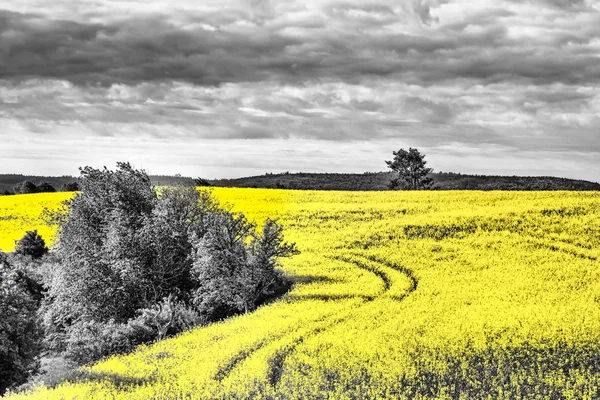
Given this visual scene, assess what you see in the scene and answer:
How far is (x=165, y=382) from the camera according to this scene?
935 inches

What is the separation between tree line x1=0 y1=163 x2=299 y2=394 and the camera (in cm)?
3366

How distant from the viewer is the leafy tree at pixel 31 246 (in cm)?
5212

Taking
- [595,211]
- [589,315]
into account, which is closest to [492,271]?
[589,315]

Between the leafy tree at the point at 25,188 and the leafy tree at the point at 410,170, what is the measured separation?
5187cm

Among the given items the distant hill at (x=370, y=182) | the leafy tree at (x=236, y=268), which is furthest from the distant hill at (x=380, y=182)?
the leafy tree at (x=236, y=268)

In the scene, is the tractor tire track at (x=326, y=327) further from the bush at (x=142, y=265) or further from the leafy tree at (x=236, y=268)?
the bush at (x=142, y=265)

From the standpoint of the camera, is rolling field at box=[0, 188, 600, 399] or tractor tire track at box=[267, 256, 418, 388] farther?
tractor tire track at box=[267, 256, 418, 388]

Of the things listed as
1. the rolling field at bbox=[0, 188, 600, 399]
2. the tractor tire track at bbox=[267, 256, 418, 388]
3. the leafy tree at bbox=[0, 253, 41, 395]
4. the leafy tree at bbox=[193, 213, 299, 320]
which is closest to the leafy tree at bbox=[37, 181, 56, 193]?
the leafy tree at bbox=[0, 253, 41, 395]

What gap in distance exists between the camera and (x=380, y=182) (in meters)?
72.2

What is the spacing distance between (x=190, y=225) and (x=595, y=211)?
25620mm

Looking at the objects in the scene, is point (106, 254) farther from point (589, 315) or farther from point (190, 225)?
point (589, 315)

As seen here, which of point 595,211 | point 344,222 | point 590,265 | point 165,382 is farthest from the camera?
point 344,222

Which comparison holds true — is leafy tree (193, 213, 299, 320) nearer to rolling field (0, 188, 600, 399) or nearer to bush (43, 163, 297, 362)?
bush (43, 163, 297, 362)

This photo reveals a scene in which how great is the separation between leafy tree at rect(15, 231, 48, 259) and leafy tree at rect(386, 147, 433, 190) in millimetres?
42964
